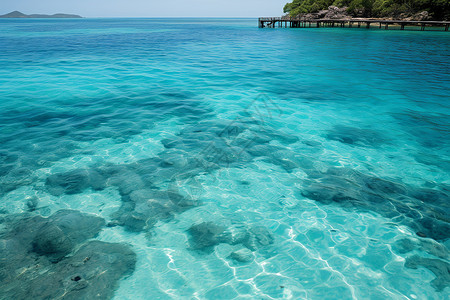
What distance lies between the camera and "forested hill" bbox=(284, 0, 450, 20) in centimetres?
6207

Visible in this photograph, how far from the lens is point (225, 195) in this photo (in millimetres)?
6566

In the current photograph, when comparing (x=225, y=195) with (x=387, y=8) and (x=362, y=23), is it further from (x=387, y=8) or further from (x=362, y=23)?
(x=362, y=23)

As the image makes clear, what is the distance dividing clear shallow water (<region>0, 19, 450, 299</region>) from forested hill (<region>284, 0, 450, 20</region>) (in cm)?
6681

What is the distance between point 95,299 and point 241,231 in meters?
2.66

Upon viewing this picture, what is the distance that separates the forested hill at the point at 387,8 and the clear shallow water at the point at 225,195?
66814 mm

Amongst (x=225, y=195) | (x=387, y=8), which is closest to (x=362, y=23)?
(x=387, y=8)

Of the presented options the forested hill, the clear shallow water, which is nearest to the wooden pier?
the forested hill

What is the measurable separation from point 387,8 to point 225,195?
8523 centimetres

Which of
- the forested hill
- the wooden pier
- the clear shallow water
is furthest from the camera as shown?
the forested hill

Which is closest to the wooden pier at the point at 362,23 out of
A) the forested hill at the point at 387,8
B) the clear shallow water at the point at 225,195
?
the forested hill at the point at 387,8

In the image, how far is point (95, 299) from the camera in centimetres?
408

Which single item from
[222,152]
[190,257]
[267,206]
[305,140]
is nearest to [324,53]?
[305,140]

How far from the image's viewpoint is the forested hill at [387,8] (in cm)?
6207

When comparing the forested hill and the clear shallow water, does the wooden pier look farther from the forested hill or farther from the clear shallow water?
the clear shallow water
